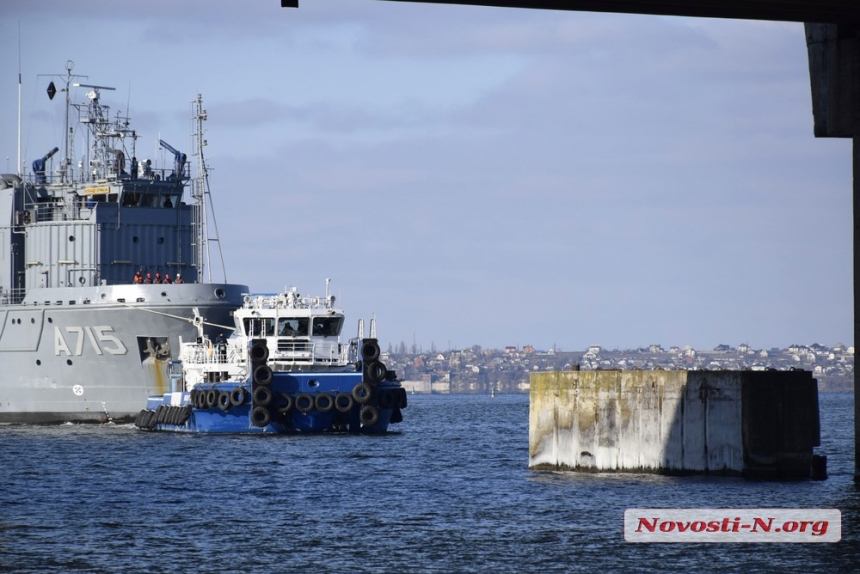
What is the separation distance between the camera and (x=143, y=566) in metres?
25.8

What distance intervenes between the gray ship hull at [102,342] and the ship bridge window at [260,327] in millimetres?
5278

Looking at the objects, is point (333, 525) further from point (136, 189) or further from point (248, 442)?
point (136, 189)

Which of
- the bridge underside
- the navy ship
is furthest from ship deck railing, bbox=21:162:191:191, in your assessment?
the bridge underside

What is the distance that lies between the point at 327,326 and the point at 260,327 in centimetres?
269

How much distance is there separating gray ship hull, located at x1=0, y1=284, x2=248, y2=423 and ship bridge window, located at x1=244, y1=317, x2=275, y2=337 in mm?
5278

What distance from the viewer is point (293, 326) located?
58.8m

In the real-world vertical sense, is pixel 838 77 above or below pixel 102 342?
above

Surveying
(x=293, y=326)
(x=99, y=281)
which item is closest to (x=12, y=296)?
(x=99, y=281)

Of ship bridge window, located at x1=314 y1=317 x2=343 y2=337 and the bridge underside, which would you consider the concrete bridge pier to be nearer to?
the bridge underside

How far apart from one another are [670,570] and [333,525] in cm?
874

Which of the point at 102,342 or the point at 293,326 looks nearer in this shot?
the point at 293,326

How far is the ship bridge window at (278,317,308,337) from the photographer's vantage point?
193ft

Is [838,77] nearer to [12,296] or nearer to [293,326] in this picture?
[293,326]

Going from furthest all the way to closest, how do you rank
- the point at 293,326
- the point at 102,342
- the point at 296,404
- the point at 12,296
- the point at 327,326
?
the point at 12,296 < the point at 102,342 < the point at 327,326 < the point at 293,326 < the point at 296,404
